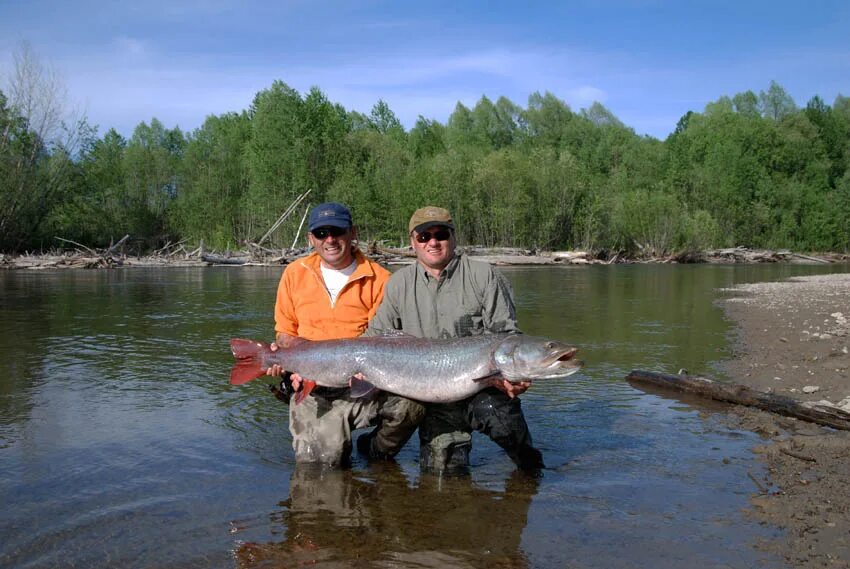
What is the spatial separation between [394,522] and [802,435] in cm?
394

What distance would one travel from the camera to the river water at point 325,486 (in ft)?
13.6

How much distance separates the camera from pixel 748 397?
23.8ft

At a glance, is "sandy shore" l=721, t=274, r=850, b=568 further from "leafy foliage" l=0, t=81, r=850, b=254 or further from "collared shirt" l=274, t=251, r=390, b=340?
"leafy foliage" l=0, t=81, r=850, b=254

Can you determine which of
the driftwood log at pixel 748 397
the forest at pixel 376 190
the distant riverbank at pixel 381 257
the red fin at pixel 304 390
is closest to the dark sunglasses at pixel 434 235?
the red fin at pixel 304 390

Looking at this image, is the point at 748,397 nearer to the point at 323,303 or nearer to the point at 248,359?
the point at 323,303

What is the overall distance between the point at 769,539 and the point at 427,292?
290 cm

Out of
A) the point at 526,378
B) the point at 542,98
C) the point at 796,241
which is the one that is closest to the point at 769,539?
the point at 526,378

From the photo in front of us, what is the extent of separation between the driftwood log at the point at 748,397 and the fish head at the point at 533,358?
3212 mm

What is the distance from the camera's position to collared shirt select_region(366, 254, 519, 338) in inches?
212

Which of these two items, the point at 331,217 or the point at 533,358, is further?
the point at 331,217

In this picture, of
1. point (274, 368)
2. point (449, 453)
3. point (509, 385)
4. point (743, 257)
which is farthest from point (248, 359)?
point (743, 257)

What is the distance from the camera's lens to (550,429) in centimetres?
692

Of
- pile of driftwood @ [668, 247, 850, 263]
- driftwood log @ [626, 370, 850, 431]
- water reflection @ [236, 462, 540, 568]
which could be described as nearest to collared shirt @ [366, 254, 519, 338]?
water reflection @ [236, 462, 540, 568]

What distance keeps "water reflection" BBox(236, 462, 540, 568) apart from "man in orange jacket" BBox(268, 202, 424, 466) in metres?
0.25
